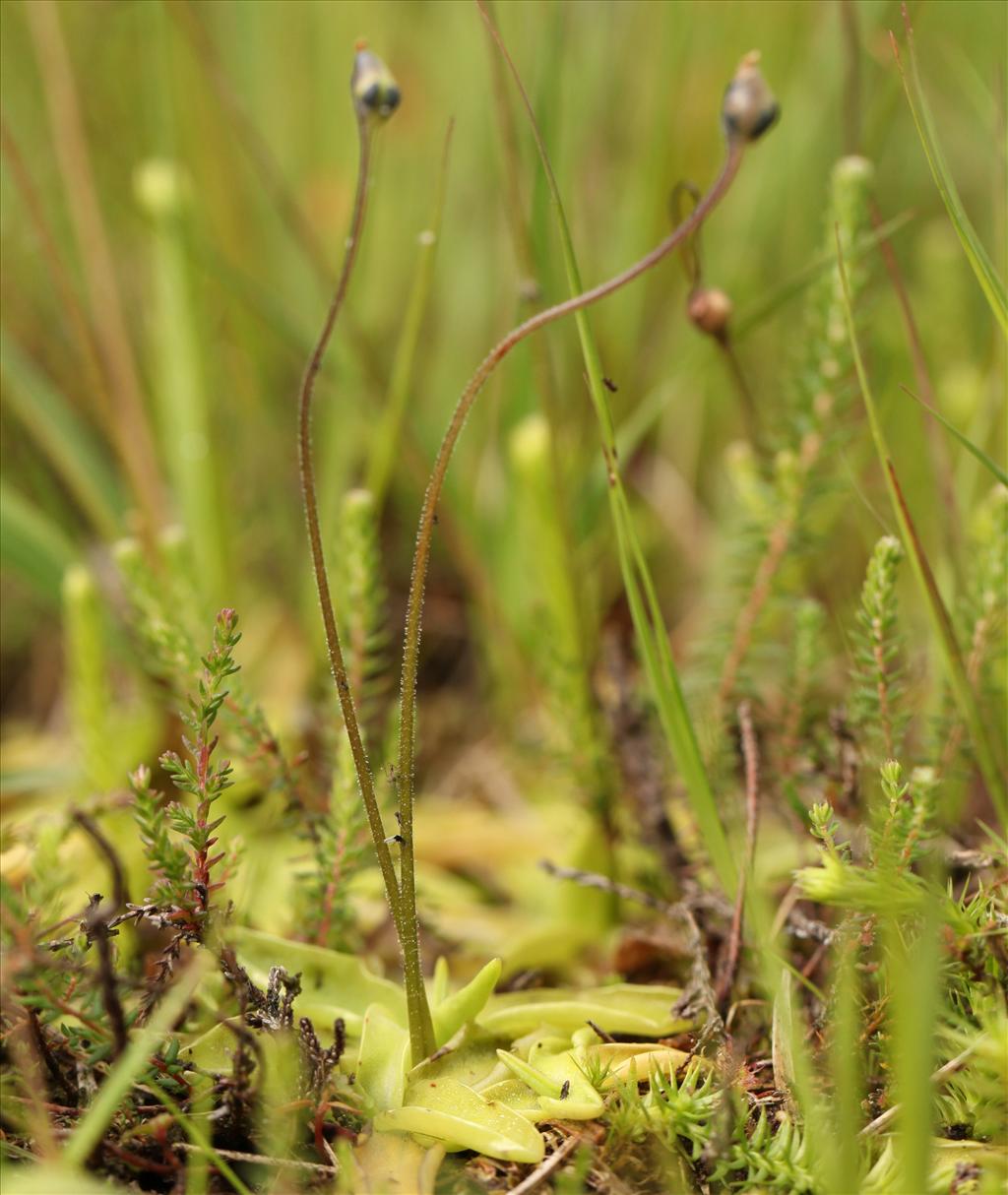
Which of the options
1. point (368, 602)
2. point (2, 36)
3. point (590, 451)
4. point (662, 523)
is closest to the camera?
point (368, 602)

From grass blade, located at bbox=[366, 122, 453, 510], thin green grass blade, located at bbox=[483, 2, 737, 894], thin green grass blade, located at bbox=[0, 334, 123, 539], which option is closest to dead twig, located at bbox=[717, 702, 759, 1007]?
thin green grass blade, located at bbox=[483, 2, 737, 894]

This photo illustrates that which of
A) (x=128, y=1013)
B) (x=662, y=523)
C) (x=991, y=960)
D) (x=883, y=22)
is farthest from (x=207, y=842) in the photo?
(x=883, y=22)

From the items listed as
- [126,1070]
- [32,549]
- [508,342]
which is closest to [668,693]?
[508,342]

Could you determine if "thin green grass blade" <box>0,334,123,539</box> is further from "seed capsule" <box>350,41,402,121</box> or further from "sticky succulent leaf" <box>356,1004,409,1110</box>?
"sticky succulent leaf" <box>356,1004,409,1110</box>

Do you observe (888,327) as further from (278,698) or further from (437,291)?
(278,698)

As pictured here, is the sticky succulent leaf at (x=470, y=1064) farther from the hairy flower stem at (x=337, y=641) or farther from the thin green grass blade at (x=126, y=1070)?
the thin green grass blade at (x=126, y=1070)

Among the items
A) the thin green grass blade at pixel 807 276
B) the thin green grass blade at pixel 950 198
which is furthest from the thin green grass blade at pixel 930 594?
the thin green grass blade at pixel 807 276

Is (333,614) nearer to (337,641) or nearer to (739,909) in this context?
(337,641)
